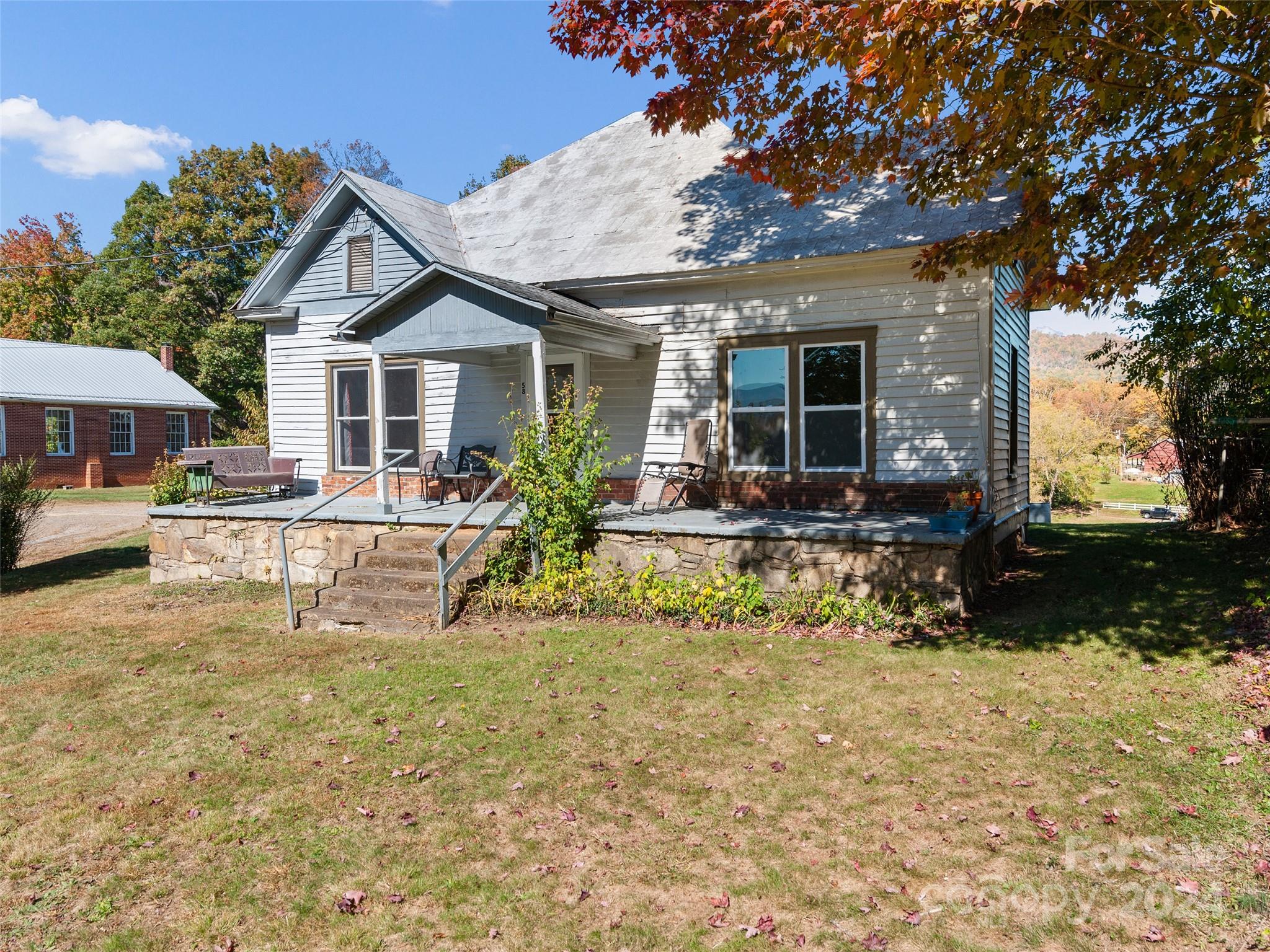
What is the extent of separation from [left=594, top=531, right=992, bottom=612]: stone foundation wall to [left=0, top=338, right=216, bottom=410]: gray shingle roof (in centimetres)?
2731

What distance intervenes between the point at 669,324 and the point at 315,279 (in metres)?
6.39

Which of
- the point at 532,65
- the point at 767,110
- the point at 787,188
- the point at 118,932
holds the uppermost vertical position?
the point at 532,65

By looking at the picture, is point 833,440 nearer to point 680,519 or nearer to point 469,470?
point 680,519

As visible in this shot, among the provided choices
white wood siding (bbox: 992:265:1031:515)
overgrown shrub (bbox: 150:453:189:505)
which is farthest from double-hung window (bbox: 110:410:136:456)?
white wood siding (bbox: 992:265:1031:515)

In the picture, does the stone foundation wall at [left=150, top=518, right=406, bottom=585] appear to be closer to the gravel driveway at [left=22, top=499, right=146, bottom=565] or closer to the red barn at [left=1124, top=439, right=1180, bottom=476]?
the gravel driveway at [left=22, top=499, right=146, bottom=565]

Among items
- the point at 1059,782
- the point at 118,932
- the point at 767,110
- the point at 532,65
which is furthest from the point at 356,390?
the point at 1059,782

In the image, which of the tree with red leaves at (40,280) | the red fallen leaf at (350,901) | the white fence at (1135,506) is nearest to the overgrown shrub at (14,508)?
the red fallen leaf at (350,901)

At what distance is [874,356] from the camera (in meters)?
9.70

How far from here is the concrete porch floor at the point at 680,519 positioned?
302 inches

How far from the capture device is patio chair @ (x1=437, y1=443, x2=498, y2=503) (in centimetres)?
1103

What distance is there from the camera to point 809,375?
1018 centimetres

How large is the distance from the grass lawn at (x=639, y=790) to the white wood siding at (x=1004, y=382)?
301 cm

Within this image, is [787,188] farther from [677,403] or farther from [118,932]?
[118,932]

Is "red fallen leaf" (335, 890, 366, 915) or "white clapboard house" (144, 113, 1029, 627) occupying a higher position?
"white clapboard house" (144, 113, 1029, 627)
